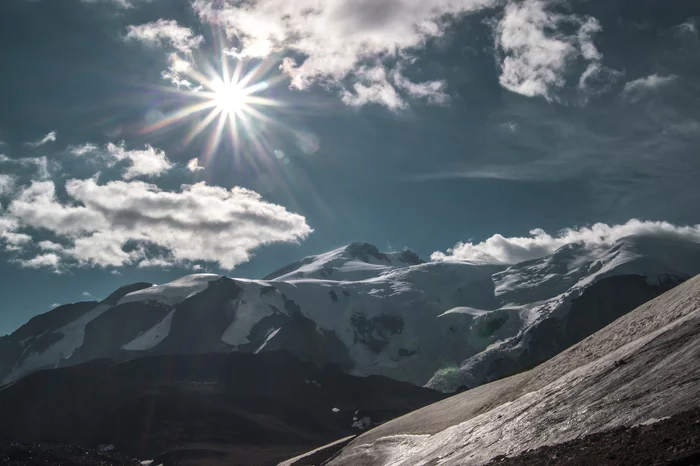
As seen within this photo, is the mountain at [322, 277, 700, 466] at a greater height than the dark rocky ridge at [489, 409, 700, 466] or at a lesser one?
greater

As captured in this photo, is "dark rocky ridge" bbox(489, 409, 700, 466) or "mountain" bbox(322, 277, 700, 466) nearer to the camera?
"dark rocky ridge" bbox(489, 409, 700, 466)

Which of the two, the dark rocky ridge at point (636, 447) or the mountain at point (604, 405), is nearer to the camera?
the dark rocky ridge at point (636, 447)

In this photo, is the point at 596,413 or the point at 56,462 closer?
the point at 596,413

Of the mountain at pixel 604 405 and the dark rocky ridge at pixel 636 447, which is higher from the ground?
the mountain at pixel 604 405

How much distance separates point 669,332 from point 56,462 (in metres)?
90.2

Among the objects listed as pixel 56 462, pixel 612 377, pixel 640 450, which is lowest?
pixel 640 450

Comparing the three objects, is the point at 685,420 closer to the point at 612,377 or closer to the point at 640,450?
the point at 640,450

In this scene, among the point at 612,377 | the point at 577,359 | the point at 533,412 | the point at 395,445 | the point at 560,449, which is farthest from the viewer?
the point at 395,445

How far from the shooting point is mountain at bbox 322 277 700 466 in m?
26.8

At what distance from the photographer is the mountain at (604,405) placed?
87.8 ft

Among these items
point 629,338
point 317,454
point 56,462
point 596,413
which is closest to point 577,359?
point 629,338

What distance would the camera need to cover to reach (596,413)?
33.0m

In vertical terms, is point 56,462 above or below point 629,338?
above

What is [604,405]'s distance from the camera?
3328 centimetres
